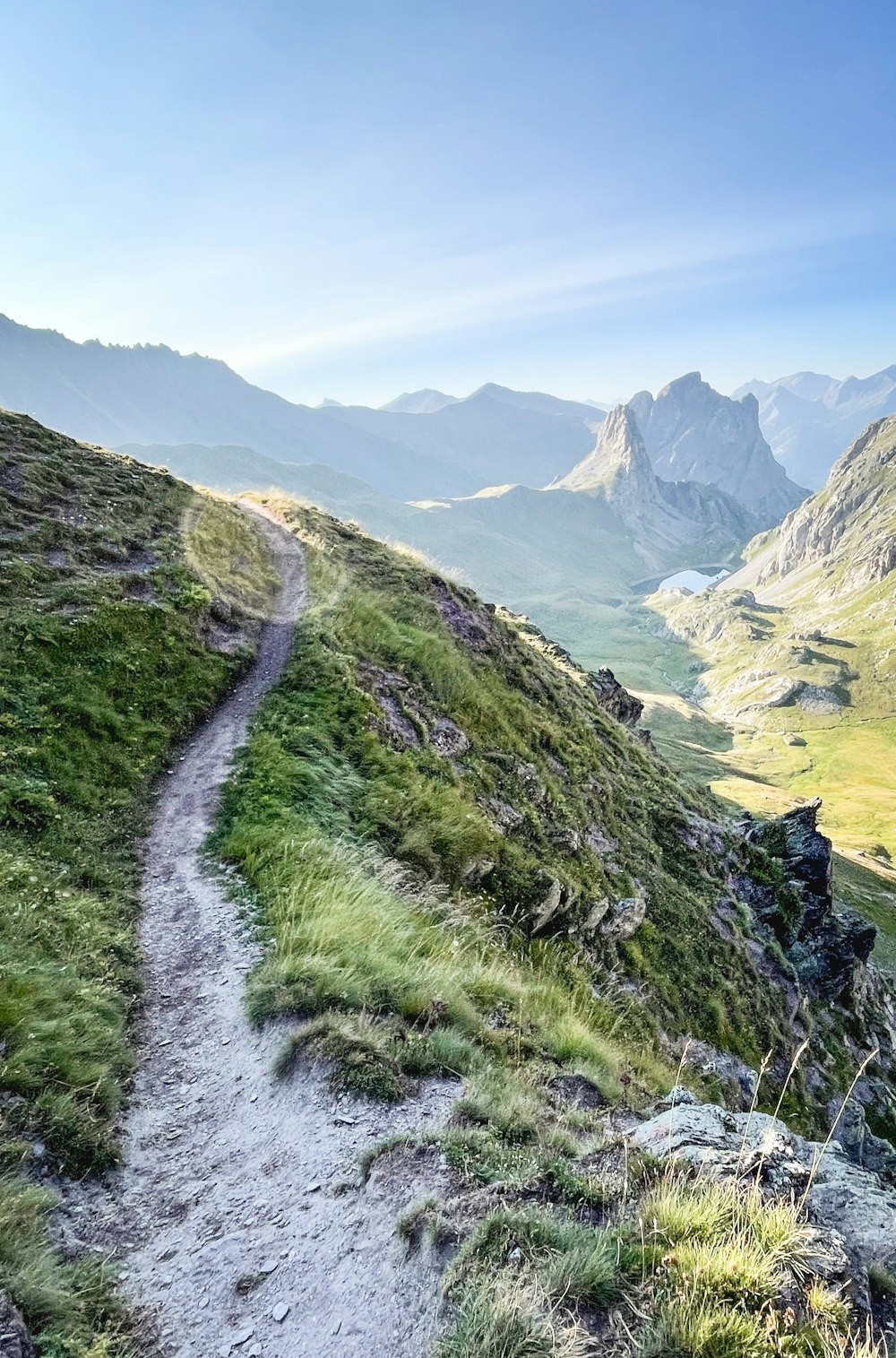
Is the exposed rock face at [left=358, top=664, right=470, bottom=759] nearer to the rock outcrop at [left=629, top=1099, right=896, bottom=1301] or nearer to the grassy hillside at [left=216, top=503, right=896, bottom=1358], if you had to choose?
the grassy hillside at [left=216, top=503, right=896, bottom=1358]

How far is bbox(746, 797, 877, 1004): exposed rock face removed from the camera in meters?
36.1

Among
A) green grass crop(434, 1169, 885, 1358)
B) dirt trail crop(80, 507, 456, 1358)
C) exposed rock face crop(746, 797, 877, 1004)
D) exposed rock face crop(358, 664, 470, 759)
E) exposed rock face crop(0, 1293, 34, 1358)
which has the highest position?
exposed rock face crop(358, 664, 470, 759)

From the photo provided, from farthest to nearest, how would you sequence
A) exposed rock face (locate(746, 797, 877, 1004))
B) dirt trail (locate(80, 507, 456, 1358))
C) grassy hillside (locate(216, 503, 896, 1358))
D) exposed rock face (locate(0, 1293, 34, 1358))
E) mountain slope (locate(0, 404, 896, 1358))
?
exposed rock face (locate(746, 797, 877, 1004)), mountain slope (locate(0, 404, 896, 1358)), dirt trail (locate(80, 507, 456, 1358)), grassy hillside (locate(216, 503, 896, 1358)), exposed rock face (locate(0, 1293, 34, 1358))

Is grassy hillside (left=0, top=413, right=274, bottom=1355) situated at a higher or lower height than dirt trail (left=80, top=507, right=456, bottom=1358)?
higher

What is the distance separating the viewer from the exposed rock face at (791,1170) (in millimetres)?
6242

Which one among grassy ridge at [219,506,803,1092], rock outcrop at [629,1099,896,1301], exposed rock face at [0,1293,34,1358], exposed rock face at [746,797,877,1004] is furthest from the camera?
exposed rock face at [746,797,877,1004]

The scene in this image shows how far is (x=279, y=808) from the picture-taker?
1448cm

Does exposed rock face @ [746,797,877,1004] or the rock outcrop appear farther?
exposed rock face @ [746,797,877,1004]

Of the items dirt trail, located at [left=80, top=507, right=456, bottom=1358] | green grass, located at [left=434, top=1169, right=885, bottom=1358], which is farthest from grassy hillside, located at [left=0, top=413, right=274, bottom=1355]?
green grass, located at [left=434, top=1169, right=885, bottom=1358]

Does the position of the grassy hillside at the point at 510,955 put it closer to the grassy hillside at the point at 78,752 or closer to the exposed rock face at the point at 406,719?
the exposed rock face at the point at 406,719

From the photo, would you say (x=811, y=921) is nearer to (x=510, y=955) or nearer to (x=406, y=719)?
(x=406, y=719)

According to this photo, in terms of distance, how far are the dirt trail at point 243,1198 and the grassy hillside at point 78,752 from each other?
18.2 inches

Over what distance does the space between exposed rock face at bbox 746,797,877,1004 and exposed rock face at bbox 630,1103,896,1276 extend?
104 ft

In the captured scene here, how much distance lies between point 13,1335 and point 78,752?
39.3 feet
